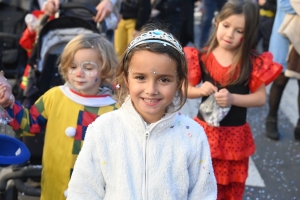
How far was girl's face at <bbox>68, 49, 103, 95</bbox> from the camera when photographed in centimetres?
328

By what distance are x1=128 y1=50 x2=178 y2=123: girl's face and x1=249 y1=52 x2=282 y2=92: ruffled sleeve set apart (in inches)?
56.0

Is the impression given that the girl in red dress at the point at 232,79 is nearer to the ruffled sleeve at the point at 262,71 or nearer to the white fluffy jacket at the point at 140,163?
the ruffled sleeve at the point at 262,71

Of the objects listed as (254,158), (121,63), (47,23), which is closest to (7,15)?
(47,23)

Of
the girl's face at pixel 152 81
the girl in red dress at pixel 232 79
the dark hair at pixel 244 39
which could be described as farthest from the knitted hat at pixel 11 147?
the dark hair at pixel 244 39

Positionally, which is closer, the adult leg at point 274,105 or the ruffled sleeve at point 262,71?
the ruffled sleeve at point 262,71

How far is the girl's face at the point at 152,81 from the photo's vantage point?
232 cm

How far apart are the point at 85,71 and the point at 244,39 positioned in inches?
41.9

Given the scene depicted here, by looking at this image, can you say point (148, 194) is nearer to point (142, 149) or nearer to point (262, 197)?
point (142, 149)

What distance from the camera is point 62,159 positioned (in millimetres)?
3252

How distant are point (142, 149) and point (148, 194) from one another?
192 millimetres

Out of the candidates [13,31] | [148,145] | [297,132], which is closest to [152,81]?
[148,145]

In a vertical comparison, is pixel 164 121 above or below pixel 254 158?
above

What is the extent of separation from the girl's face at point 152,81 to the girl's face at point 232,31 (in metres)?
1.30

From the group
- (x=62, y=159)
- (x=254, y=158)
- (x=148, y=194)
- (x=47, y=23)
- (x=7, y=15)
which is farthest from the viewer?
(x=7, y=15)
